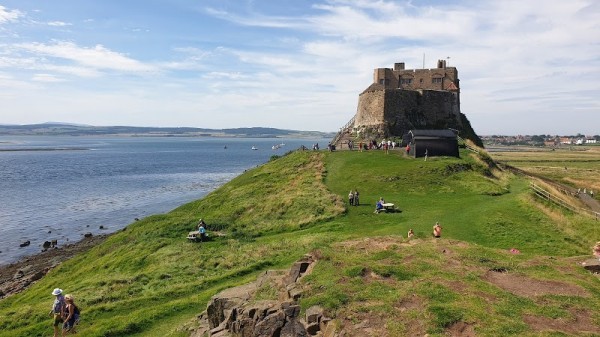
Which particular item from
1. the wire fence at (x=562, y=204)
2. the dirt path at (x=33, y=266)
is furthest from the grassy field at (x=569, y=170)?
the dirt path at (x=33, y=266)

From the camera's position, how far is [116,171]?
406ft

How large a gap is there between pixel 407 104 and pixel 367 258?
49.1 meters

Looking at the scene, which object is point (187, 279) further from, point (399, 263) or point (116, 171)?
point (116, 171)

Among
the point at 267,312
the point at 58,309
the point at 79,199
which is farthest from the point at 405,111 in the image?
the point at 79,199

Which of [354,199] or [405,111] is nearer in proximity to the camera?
[354,199]

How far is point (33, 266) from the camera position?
133ft

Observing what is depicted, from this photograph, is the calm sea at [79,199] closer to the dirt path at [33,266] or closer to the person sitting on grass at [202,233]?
the dirt path at [33,266]

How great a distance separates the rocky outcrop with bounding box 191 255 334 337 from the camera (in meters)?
13.6

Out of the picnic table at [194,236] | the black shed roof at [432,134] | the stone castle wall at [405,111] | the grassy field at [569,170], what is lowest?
the grassy field at [569,170]

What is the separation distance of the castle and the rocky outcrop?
47374mm

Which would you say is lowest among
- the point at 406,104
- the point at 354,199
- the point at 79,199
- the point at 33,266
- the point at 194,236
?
the point at 33,266

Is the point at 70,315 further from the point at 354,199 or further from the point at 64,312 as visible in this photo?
the point at 354,199

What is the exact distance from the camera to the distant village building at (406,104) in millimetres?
63875

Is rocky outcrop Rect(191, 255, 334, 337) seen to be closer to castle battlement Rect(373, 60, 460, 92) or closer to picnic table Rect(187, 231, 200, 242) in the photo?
picnic table Rect(187, 231, 200, 242)
